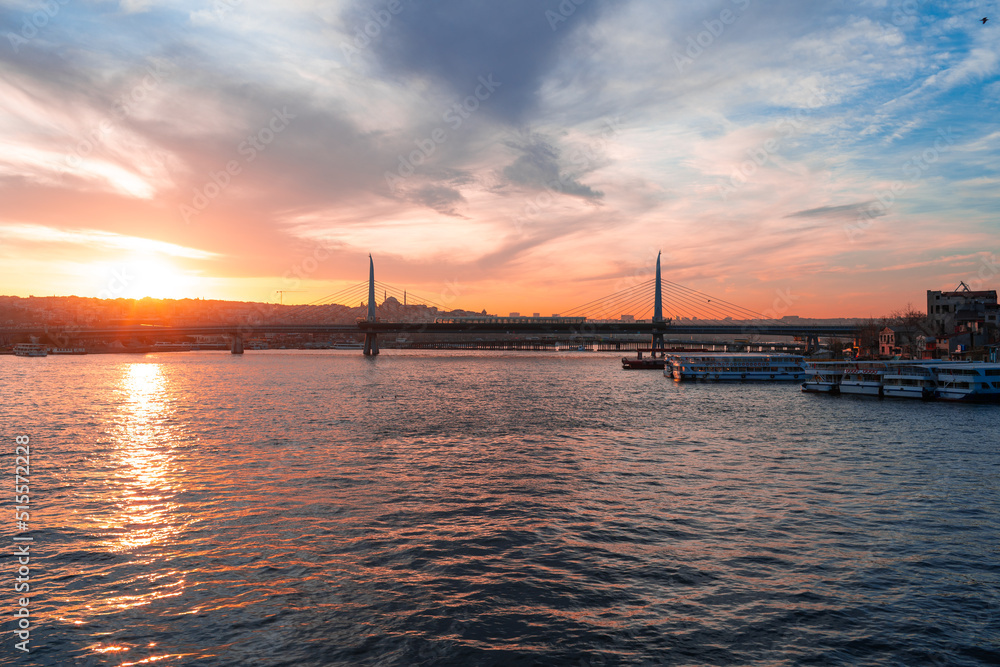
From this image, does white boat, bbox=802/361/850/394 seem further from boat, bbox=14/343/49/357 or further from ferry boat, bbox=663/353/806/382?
boat, bbox=14/343/49/357

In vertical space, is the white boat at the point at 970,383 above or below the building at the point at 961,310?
below

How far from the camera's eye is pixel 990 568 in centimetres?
1742

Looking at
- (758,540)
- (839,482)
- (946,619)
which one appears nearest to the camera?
(946,619)

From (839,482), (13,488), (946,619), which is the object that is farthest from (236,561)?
(839,482)

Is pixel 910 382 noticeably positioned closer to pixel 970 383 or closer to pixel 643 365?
pixel 970 383

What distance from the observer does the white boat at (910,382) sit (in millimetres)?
68562

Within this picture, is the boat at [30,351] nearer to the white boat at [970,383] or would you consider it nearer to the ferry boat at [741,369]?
the ferry boat at [741,369]

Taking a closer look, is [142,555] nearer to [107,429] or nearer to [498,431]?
[498,431]

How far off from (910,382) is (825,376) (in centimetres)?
1171

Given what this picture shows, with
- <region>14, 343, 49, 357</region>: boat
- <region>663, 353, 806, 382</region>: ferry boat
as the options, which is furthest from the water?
<region>14, 343, 49, 357</region>: boat

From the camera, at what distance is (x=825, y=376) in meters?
83.6

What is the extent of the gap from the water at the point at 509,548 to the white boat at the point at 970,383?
28844 mm

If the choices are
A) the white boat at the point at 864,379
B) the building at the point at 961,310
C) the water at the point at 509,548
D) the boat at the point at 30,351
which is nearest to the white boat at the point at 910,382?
the white boat at the point at 864,379

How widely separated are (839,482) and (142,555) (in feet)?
101
